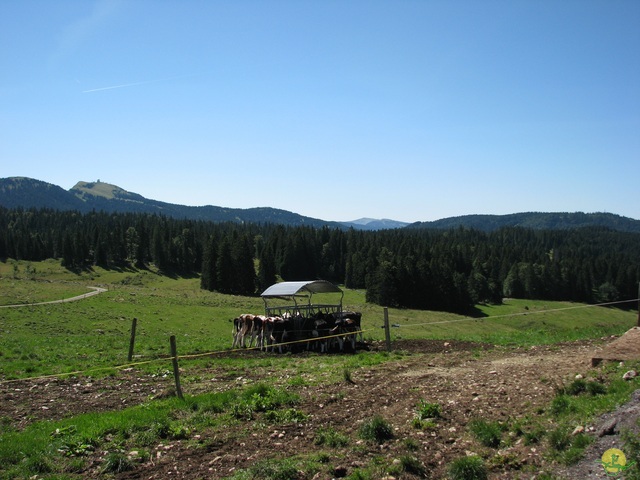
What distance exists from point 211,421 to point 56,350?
1607 centimetres

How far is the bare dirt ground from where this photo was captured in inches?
299

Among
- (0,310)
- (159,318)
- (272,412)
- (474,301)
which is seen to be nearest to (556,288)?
(474,301)

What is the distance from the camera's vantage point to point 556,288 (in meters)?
143

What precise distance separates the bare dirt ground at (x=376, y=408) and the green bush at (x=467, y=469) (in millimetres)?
178

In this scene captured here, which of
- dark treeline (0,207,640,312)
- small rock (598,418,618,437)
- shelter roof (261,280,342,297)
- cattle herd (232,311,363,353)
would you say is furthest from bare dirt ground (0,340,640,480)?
dark treeline (0,207,640,312)

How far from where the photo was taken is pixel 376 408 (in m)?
10.5

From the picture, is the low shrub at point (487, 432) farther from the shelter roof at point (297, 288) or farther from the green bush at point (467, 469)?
the shelter roof at point (297, 288)

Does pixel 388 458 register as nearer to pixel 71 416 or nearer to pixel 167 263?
pixel 71 416

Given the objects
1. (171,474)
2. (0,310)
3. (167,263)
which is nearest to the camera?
(171,474)

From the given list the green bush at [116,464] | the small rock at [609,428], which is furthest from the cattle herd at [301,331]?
the small rock at [609,428]

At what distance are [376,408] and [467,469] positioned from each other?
371 cm

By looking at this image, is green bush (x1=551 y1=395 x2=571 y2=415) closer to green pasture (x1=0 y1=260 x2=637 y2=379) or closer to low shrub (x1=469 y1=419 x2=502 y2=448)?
low shrub (x1=469 y1=419 x2=502 y2=448)

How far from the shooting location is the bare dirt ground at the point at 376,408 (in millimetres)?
7605

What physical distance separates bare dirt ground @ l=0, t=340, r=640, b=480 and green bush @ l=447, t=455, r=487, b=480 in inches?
7.0
